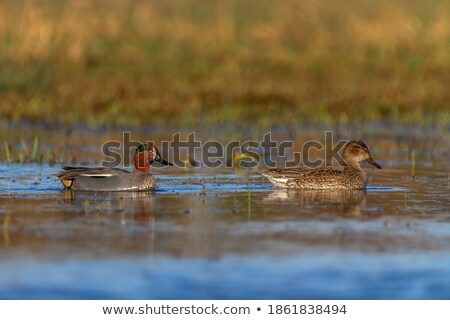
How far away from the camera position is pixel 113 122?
57.0ft

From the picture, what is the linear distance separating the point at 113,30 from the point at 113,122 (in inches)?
203

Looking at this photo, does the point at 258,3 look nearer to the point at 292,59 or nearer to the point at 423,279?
the point at 292,59

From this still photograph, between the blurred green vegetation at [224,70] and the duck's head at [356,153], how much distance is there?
5263 mm

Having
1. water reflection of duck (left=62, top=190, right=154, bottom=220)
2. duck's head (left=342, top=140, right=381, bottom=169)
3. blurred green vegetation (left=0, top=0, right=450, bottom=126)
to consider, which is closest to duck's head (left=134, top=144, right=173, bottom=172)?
water reflection of duck (left=62, top=190, right=154, bottom=220)

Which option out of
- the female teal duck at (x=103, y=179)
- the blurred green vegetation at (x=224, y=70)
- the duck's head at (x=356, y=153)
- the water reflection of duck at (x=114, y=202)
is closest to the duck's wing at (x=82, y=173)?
the female teal duck at (x=103, y=179)

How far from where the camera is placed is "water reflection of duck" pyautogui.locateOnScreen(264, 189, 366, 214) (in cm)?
1023

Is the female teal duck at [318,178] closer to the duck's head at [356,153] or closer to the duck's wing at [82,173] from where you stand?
the duck's head at [356,153]

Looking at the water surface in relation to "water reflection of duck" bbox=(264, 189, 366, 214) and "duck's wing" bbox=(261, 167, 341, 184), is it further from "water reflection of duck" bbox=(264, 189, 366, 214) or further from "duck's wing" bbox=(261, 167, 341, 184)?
"duck's wing" bbox=(261, 167, 341, 184)

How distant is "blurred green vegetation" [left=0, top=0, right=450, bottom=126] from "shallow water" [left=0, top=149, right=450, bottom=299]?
6.37 m

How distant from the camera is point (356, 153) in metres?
12.0

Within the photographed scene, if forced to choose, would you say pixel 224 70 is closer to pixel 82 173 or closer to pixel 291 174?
pixel 291 174

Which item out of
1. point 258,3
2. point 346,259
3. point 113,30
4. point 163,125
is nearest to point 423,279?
point 346,259
